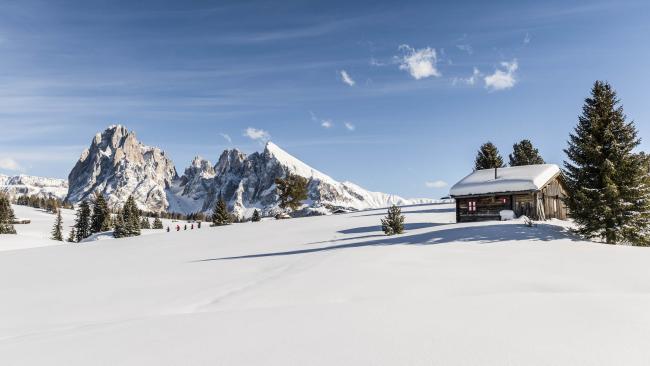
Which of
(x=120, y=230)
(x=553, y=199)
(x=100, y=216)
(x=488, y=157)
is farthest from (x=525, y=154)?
(x=100, y=216)

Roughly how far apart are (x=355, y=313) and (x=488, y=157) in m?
52.5

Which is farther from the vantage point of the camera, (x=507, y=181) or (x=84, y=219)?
(x=84, y=219)

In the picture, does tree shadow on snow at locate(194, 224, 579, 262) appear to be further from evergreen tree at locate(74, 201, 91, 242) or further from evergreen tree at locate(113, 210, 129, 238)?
evergreen tree at locate(74, 201, 91, 242)

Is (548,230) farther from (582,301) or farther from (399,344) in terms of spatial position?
(399,344)

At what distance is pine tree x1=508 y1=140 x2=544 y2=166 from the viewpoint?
5778 centimetres

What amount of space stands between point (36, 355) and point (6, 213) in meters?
86.7

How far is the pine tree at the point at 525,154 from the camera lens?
57781 millimetres

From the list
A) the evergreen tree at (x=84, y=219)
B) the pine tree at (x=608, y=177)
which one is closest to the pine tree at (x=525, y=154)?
the pine tree at (x=608, y=177)

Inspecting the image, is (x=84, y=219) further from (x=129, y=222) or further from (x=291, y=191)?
(x=291, y=191)

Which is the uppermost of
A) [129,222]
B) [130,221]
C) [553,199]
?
[553,199]

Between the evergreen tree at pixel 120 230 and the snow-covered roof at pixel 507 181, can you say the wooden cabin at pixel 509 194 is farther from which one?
the evergreen tree at pixel 120 230

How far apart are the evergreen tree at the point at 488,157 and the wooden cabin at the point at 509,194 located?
19420 millimetres

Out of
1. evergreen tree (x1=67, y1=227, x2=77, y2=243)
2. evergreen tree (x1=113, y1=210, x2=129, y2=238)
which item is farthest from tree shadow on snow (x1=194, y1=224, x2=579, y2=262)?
evergreen tree (x1=67, y1=227, x2=77, y2=243)

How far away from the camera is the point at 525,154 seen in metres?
Result: 58.2
